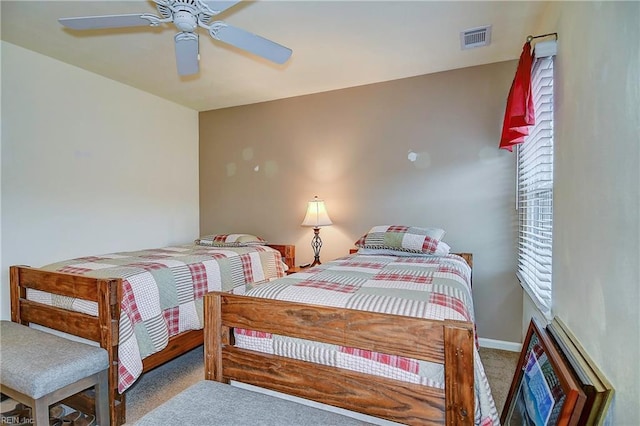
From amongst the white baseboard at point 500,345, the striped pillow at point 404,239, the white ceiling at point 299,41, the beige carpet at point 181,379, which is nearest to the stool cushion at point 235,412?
the beige carpet at point 181,379

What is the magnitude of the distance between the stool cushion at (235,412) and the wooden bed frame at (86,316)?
86 centimetres

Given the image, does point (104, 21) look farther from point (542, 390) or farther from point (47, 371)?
point (542, 390)

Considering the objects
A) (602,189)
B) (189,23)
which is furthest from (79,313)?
(602,189)

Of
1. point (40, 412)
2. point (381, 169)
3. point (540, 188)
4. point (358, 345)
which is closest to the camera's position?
point (358, 345)

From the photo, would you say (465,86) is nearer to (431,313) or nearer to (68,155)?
(431,313)

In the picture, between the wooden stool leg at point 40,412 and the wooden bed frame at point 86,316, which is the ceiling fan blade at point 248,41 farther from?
the wooden stool leg at point 40,412

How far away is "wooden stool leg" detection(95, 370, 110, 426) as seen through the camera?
176 cm

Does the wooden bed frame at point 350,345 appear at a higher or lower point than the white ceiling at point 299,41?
lower

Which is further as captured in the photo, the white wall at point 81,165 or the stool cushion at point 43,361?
the white wall at point 81,165

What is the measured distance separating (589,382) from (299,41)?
251 cm

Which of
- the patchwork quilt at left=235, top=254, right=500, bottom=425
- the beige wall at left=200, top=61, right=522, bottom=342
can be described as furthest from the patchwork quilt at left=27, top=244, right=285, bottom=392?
the beige wall at left=200, top=61, right=522, bottom=342

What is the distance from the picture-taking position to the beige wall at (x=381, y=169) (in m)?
2.87

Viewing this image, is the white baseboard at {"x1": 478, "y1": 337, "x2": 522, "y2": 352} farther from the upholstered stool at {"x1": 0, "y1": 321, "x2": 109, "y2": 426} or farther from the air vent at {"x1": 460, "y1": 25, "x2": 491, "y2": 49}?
the upholstered stool at {"x1": 0, "y1": 321, "x2": 109, "y2": 426}

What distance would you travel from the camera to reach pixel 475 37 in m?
2.43
